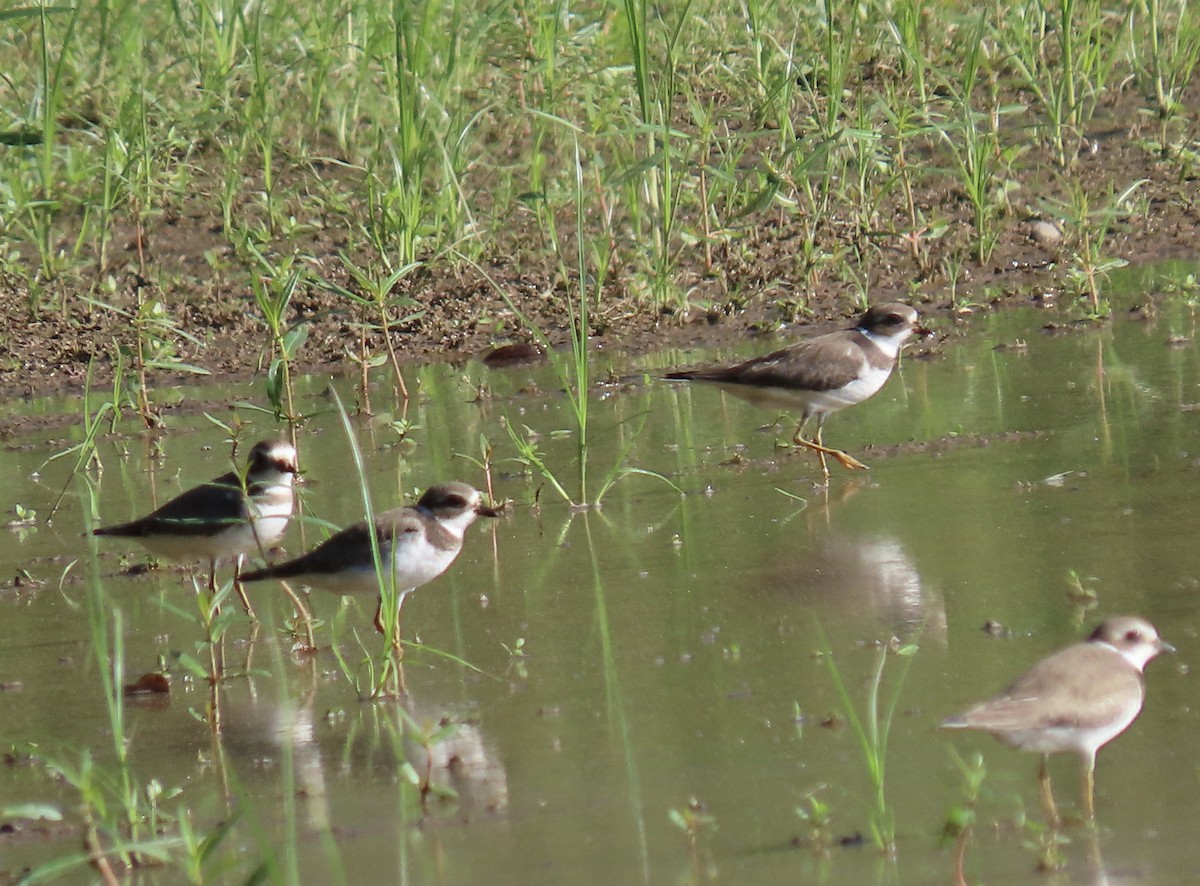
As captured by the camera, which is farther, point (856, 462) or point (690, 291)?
point (690, 291)

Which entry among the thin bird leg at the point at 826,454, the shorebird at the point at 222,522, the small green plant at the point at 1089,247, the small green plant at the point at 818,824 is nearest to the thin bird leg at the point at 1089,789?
the small green plant at the point at 818,824

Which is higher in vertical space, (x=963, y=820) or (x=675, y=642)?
(x=963, y=820)

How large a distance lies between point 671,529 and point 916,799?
3.04 metres

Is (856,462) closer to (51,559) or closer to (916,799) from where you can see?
(51,559)

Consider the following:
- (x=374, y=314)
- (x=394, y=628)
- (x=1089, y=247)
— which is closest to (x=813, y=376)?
(x=1089, y=247)

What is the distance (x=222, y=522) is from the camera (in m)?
6.83

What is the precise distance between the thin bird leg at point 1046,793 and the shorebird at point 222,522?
3.09 m

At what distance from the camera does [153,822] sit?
4.63 m

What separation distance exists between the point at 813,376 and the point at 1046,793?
15.5 feet

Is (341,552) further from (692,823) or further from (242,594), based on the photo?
(692,823)

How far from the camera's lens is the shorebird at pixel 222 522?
6.99m

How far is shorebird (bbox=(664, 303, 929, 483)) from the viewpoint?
9.12 m

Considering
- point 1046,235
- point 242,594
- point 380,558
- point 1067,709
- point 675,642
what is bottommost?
point 1046,235

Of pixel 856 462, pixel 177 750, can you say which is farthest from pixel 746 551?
pixel 177 750
